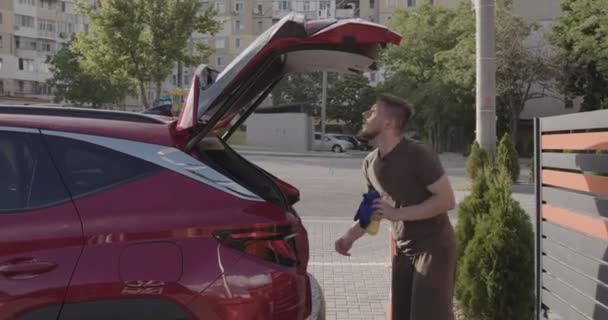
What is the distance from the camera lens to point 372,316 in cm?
561

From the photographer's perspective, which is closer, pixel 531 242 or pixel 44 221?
pixel 44 221

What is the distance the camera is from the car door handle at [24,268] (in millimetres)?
2592

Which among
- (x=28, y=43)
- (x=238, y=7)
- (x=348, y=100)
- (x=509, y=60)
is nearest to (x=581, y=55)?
(x=509, y=60)

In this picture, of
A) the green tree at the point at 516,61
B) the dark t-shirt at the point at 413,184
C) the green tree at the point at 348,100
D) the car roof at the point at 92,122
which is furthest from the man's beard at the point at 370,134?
the green tree at the point at 348,100

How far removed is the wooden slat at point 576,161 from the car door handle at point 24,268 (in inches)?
98.5

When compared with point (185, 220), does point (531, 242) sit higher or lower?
lower

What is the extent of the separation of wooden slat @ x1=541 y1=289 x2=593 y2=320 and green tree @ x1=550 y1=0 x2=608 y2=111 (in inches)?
998

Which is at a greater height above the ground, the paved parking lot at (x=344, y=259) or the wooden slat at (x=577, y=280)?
the wooden slat at (x=577, y=280)

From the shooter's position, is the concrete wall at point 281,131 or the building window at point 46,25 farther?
the building window at point 46,25

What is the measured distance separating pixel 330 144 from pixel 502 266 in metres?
40.1

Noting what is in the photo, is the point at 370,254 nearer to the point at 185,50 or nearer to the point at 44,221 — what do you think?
the point at 44,221

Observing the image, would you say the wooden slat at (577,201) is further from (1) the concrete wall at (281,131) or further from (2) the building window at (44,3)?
(2) the building window at (44,3)

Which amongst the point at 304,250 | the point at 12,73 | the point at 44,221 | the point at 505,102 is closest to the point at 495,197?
the point at 304,250

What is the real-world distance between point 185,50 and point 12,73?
42.4 metres
